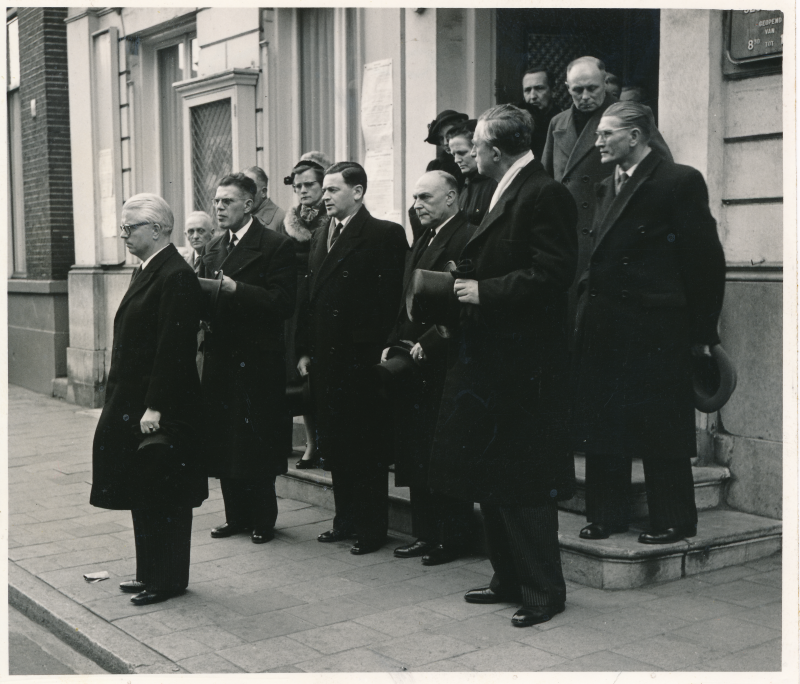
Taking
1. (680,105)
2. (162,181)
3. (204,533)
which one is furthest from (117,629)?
(162,181)

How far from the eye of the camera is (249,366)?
563 centimetres

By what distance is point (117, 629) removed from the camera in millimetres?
4414

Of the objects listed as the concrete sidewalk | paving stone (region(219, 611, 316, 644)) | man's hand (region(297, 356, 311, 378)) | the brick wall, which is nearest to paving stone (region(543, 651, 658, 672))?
the concrete sidewalk

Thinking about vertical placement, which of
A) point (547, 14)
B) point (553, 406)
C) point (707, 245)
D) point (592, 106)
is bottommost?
point (553, 406)

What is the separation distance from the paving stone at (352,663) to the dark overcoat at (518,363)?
733 millimetres

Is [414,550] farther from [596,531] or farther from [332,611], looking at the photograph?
[596,531]

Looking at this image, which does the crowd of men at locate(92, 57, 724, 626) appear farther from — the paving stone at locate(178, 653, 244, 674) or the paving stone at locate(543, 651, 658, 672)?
the paving stone at locate(178, 653, 244, 674)

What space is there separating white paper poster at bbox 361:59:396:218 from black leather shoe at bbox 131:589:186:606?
3809mm

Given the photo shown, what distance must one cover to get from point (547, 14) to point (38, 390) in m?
8.62

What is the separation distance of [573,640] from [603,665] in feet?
0.84

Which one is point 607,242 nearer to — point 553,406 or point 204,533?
point 553,406

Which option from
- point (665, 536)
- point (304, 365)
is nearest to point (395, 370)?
point (304, 365)

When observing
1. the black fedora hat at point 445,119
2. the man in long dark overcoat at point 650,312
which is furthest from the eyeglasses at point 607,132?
the black fedora hat at point 445,119

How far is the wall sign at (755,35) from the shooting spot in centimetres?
528
